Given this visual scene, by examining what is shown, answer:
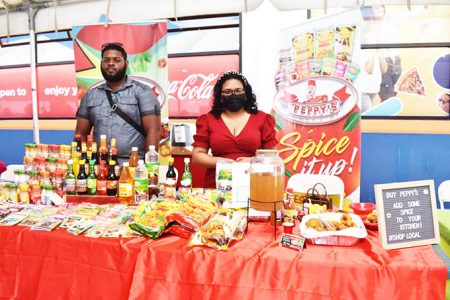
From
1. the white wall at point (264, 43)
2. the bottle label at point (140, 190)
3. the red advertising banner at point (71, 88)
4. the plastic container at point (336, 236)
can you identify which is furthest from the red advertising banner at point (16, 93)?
the plastic container at point (336, 236)

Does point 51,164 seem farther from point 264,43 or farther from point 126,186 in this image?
point 264,43

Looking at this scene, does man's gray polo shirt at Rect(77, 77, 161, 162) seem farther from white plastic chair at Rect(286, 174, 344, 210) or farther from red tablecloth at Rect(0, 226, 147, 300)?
red tablecloth at Rect(0, 226, 147, 300)

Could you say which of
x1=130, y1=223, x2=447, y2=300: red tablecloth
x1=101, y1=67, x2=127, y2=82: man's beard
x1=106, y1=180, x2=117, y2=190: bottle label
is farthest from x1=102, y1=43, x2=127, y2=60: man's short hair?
x1=130, y1=223, x2=447, y2=300: red tablecloth

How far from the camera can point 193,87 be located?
4508 millimetres

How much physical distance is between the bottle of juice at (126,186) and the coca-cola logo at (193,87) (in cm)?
233

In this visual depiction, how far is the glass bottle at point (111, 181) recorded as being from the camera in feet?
7.66

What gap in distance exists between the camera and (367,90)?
13.4 ft

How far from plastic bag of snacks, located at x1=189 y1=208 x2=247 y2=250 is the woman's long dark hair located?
1.26 meters

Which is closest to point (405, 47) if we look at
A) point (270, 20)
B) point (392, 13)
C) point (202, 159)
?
point (392, 13)

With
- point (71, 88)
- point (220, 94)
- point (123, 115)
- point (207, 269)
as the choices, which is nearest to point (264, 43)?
point (220, 94)

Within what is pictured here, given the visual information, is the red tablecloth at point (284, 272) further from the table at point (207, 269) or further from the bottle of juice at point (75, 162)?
the bottle of juice at point (75, 162)

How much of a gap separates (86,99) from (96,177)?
164 cm

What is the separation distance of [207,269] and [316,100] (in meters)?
2.69

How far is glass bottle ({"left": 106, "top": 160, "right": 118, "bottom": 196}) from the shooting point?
234 centimetres
